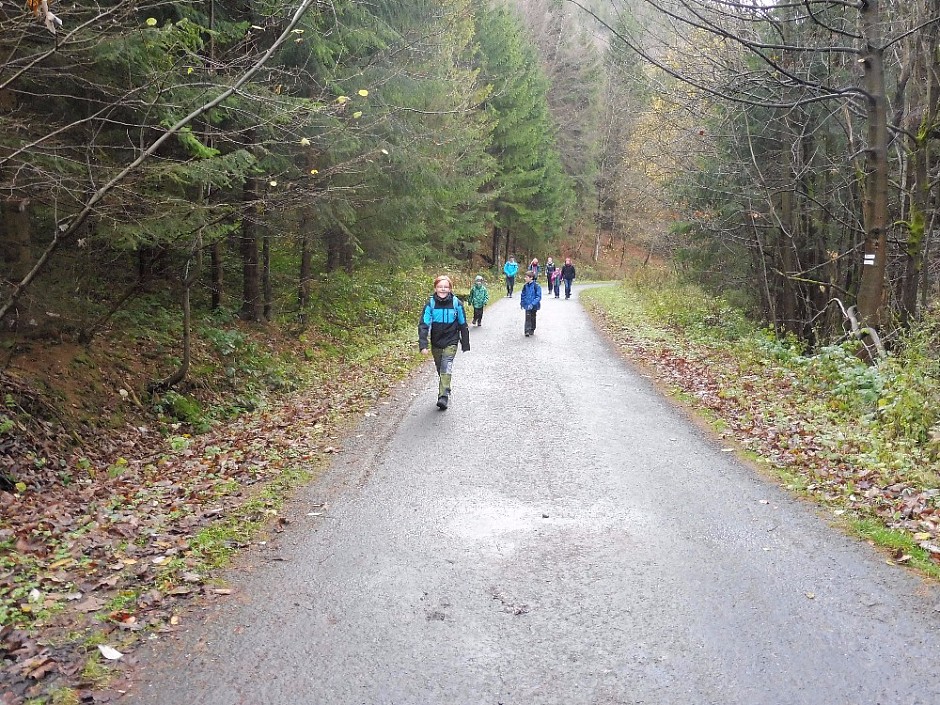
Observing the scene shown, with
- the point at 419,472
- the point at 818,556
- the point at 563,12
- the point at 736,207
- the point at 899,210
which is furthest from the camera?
the point at 563,12

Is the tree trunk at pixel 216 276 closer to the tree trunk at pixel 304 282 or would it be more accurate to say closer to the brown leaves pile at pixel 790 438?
the tree trunk at pixel 304 282

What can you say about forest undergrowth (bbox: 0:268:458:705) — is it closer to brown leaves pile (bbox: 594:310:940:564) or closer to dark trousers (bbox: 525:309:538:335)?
dark trousers (bbox: 525:309:538:335)

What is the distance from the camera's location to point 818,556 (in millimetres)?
5371

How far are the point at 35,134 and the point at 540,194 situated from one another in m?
38.2

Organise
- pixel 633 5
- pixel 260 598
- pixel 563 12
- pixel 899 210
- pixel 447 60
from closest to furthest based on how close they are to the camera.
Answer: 1. pixel 260 598
2. pixel 633 5
3. pixel 899 210
4. pixel 447 60
5. pixel 563 12

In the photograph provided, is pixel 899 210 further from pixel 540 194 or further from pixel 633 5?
pixel 540 194

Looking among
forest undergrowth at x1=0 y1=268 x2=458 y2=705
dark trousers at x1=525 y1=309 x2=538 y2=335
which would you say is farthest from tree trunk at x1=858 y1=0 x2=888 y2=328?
dark trousers at x1=525 y1=309 x2=538 y2=335

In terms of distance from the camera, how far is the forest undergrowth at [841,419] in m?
6.07

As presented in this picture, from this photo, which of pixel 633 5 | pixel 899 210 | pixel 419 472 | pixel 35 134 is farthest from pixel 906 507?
pixel 899 210

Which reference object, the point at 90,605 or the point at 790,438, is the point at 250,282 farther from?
the point at 790,438

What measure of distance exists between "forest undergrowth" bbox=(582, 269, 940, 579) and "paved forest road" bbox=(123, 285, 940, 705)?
1.34ft

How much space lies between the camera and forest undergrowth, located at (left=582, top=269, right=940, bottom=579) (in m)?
6.07

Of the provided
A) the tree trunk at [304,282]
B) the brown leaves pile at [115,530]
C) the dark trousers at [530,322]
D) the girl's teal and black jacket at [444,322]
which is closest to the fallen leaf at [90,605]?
the brown leaves pile at [115,530]

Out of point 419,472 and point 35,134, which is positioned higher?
point 35,134
